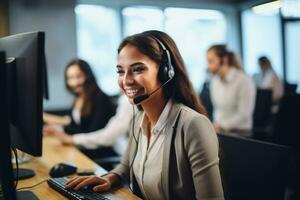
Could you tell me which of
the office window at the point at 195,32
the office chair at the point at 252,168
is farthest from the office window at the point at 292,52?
the office chair at the point at 252,168

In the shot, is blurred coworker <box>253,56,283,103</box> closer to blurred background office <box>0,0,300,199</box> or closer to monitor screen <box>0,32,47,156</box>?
blurred background office <box>0,0,300,199</box>

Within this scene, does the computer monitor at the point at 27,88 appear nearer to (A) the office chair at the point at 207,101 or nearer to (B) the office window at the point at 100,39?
(A) the office chair at the point at 207,101

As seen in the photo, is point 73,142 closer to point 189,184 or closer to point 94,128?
point 94,128

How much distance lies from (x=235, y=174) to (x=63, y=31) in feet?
12.6

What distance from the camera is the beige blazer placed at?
112 centimetres

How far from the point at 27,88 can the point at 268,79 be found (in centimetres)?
511

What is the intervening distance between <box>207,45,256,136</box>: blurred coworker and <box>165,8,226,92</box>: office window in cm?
306

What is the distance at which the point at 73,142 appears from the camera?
2.29 metres

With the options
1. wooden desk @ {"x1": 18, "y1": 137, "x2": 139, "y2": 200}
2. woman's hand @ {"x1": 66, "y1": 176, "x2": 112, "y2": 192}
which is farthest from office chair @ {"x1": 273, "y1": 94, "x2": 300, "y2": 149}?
woman's hand @ {"x1": 66, "y1": 176, "x2": 112, "y2": 192}

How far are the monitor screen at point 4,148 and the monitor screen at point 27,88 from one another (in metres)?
0.18

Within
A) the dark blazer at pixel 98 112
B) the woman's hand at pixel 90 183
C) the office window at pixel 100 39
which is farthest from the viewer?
the office window at pixel 100 39

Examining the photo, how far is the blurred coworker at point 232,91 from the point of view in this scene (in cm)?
295

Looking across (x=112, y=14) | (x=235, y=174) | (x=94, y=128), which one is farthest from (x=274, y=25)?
(x=235, y=174)

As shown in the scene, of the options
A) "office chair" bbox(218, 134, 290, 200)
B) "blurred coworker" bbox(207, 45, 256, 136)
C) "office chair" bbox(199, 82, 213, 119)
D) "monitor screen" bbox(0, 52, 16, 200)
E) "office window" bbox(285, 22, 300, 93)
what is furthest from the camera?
"office window" bbox(285, 22, 300, 93)
